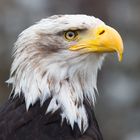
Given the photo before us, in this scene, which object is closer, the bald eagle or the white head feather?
the bald eagle

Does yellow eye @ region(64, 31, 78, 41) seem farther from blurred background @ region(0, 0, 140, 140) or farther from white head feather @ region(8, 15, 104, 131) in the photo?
blurred background @ region(0, 0, 140, 140)

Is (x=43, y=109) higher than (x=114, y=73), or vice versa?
(x=43, y=109)

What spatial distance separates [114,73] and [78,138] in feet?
33.9

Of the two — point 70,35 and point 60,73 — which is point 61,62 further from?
point 70,35

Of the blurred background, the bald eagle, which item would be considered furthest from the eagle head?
the blurred background

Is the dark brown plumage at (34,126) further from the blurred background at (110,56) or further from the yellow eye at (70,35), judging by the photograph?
the blurred background at (110,56)

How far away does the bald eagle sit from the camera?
8.73 m

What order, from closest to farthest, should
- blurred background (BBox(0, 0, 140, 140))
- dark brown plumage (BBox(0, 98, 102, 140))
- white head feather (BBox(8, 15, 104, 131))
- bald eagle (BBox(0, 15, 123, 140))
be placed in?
dark brown plumage (BBox(0, 98, 102, 140))
bald eagle (BBox(0, 15, 123, 140))
white head feather (BBox(8, 15, 104, 131))
blurred background (BBox(0, 0, 140, 140))

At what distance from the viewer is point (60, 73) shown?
349 inches

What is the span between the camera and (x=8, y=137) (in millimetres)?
8539

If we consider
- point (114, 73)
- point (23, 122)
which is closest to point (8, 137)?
point (23, 122)

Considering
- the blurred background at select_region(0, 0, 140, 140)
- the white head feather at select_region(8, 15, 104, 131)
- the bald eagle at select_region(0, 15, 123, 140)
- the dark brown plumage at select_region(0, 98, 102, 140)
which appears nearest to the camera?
the dark brown plumage at select_region(0, 98, 102, 140)

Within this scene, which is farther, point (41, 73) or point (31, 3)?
point (31, 3)

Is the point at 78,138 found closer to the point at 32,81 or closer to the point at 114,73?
the point at 32,81
